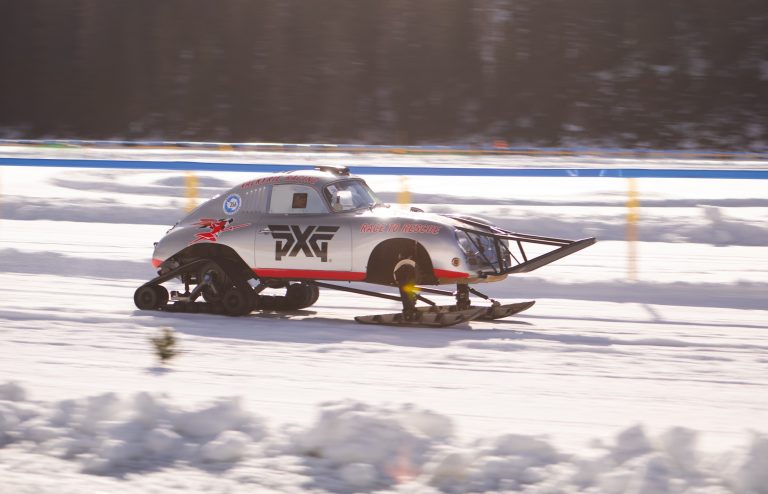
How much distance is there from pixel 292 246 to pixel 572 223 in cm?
869

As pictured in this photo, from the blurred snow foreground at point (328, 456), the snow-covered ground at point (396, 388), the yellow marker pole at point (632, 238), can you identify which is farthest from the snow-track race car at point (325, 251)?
the blurred snow foreground at point (328, 456)

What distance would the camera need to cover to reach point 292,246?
9.76 metres

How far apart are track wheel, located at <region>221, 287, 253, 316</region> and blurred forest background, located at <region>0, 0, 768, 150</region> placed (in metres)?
52.0

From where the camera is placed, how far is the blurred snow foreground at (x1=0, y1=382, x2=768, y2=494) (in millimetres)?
5051

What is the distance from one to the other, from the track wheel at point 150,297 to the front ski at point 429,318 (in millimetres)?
2138

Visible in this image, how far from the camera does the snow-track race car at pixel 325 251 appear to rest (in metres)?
9.30

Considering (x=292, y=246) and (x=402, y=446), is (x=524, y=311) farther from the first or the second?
(x=402, y=446)

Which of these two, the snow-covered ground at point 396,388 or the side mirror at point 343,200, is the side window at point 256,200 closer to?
the side mirror at point 343,200

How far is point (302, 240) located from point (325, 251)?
0.26 m

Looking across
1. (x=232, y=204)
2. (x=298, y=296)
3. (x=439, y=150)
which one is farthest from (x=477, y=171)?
(x=439, y=150)

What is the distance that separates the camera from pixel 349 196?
995 centimetres

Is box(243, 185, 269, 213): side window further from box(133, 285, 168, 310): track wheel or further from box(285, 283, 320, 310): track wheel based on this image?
box(133, 285, 168, 310): track wheel

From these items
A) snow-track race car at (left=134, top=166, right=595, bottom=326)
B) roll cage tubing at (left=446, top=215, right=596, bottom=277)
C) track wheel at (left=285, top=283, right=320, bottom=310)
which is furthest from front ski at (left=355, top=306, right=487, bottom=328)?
track wheel at (left=285, top=283, right=320, bottom=310)

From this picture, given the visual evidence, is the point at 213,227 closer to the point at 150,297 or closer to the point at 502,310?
the point at 150,297
